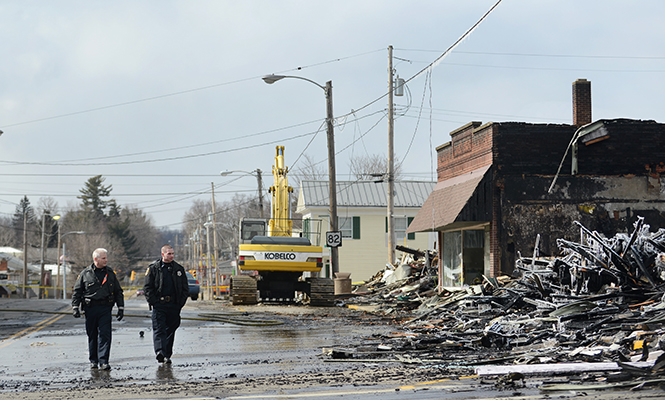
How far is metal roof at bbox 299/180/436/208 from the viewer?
48625mm

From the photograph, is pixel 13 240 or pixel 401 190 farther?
pixel 13 240

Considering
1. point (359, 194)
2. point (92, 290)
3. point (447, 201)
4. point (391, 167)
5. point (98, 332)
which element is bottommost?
point (98, 332)

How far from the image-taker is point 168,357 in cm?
1141

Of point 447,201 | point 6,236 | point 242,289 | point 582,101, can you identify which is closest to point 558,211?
point 447,201

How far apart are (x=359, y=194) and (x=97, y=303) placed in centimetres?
3816

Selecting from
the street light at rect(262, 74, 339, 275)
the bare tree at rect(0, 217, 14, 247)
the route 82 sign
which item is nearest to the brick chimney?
the street light at rect(262, 74, 339, 275)

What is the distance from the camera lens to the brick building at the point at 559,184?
73.8 feet

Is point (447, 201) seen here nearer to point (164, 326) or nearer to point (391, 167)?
point (391, 167)

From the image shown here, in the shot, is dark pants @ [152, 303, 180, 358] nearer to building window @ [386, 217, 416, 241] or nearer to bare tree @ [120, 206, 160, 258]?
building window @ [386, 217, 416, 241]

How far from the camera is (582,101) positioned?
25.6 m

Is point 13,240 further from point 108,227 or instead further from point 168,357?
point 168,357

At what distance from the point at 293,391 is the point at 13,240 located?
5613 inches

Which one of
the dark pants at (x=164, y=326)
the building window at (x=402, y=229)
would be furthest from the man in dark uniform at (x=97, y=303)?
the building window at (x=402, y=229)

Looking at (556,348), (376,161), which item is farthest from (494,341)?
→ (376,161)
